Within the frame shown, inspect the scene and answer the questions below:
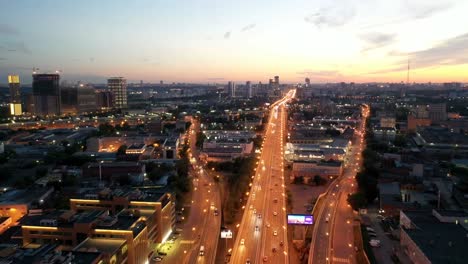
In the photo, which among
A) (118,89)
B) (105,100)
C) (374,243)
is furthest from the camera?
(118,89)

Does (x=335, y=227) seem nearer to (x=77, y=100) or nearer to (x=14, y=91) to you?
(x=77, y=100)

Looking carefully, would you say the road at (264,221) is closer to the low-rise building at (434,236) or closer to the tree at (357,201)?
the tree at (357,201)

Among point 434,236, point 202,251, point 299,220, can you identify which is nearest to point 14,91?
point 202,251

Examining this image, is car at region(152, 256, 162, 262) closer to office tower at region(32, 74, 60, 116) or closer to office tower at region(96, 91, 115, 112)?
office tower at region(32, 74, 60, 116)

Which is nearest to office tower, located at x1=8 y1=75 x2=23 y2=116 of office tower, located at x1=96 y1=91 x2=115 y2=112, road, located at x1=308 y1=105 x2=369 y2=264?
office tower, located at x1=96 y1=91 x2=115 y2=112

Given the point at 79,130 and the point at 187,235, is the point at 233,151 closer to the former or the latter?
the point at 187,235

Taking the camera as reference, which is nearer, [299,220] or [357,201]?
[299,220]

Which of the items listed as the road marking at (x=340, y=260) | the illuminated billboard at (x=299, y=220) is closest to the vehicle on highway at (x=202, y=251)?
the illuminated billboard at (x=299, y=220)
